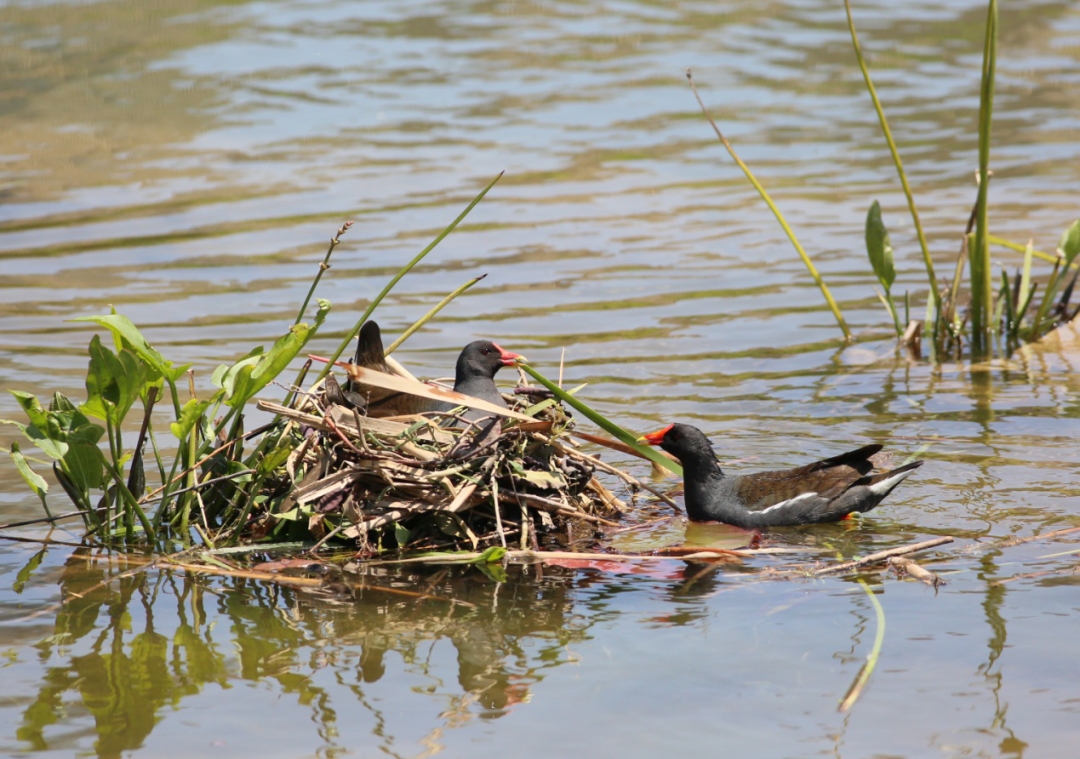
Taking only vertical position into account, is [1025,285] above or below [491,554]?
above

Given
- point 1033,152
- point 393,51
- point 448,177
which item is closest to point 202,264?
point 448,177

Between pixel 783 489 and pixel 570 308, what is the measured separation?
14.7ft

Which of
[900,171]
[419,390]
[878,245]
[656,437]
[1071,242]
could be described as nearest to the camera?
[419,390]

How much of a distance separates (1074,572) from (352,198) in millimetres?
10083

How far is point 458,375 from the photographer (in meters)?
6.33

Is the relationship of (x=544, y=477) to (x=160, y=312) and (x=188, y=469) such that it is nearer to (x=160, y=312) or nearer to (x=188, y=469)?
(x=188, y=469)

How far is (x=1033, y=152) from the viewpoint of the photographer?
593 inches

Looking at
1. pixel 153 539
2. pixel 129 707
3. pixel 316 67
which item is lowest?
pixel 129 707

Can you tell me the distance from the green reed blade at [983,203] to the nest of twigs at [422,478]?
371 centimetres

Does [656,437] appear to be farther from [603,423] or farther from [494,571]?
[494,571]

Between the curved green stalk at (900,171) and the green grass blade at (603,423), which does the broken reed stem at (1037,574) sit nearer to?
the green grass blade at (603,423)

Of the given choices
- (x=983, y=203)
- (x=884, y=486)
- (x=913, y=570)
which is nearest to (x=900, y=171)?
(x=983, y=203)

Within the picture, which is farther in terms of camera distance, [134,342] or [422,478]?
[422,478]

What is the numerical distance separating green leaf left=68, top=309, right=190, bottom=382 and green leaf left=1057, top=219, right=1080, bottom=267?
596 cm
